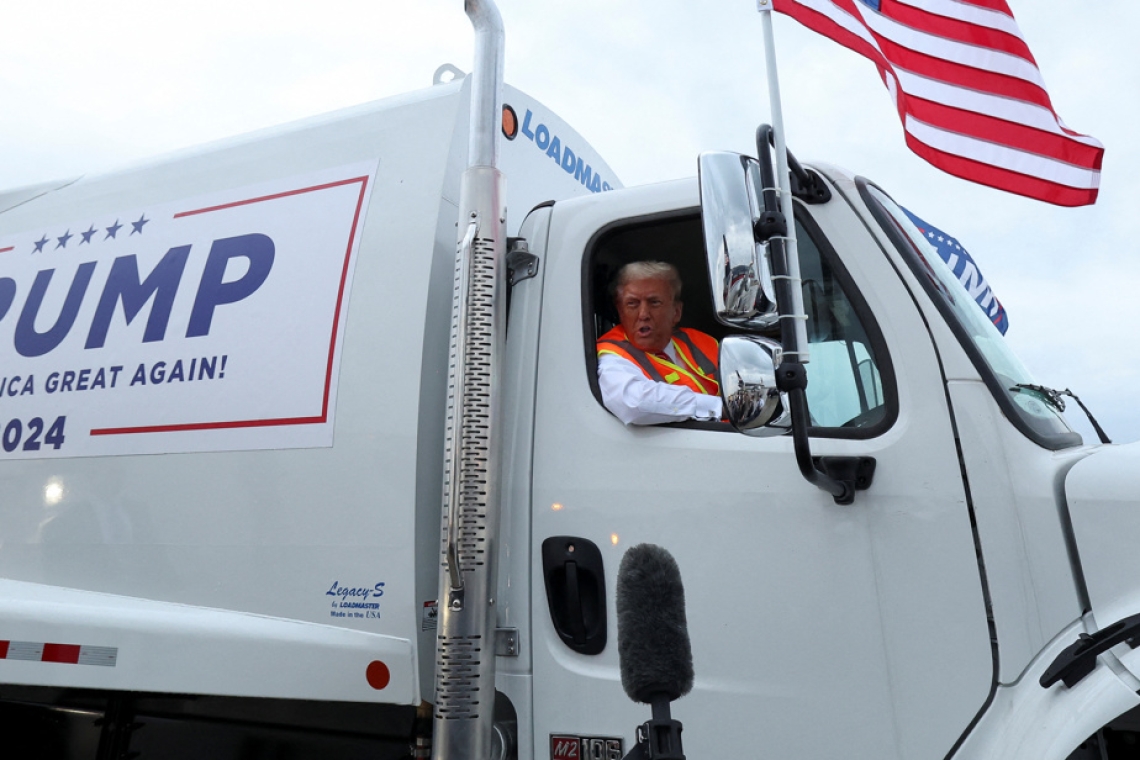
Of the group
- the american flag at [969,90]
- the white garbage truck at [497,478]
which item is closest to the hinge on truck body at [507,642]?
the white garbage truck at [497,478]

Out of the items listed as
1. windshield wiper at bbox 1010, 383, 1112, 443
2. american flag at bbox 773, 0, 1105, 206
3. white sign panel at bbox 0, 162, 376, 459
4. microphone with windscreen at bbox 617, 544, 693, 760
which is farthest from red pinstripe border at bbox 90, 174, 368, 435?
windshield wiper at bbox 1010, 383, 1112, 443

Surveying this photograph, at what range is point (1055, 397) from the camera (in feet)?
8.02

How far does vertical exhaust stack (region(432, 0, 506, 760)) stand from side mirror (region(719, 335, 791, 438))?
76cm

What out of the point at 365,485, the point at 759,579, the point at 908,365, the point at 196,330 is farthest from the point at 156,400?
the point at 908,365

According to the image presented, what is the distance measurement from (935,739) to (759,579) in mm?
506

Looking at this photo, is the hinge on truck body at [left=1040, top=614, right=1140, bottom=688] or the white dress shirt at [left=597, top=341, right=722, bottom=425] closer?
the hinge on truck body at [left=1040, top=614, right=1140, bottom=688]

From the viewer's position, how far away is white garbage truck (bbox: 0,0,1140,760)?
195cm

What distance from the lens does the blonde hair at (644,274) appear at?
9.01 ft

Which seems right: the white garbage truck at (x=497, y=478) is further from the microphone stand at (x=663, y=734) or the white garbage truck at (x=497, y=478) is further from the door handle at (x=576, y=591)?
the microphone stand at (x=663, y=734)

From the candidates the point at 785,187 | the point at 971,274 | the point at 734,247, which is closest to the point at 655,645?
the point at 734,247

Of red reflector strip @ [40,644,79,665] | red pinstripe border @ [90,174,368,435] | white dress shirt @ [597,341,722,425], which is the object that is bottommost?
red reflector strip @ [40,644,79,665]

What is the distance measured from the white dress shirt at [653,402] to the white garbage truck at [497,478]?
0.13 feet

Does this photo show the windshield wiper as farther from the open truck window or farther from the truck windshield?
the open truck window

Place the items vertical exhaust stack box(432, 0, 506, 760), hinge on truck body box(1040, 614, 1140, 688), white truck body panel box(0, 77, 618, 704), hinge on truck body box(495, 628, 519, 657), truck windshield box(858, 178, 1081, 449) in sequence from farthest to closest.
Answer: white truck body panel box(0, 77, 618, 704) < hinge on truck body box(495, 628, 519, 657) < vertical exhaust stack box(432, 0, 506, 760) < truck windshield box(858, 178, 1081, 449) < hinge on truck body box(1040, 614, 1140, 688)
